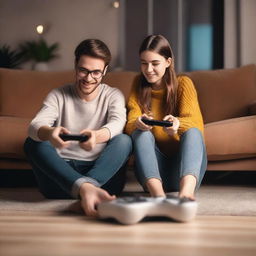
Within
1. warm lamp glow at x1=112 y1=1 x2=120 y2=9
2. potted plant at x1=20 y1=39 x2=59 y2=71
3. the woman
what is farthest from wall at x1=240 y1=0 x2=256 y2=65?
the woman

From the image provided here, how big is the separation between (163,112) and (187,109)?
139 mm

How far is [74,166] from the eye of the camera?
2043 millimetres

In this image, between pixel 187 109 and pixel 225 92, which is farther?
pixel 225 92

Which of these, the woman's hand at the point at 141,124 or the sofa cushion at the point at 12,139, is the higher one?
the woman's hand at the point at 141,124

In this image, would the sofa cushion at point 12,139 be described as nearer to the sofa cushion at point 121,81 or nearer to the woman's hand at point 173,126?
the sofa cushion at point 121,81

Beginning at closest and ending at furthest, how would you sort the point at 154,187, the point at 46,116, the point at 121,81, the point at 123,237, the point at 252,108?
the point at 123,237
the point at 154,187
the point at 46,116
the point at 252,108
the point at 121,81

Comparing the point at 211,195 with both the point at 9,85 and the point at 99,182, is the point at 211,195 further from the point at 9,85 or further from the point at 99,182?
the point at 9,85

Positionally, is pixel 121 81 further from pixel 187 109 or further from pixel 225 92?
pixel 187 109

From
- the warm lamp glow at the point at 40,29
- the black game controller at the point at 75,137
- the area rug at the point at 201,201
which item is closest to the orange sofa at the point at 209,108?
the area rug at the point at 201,201

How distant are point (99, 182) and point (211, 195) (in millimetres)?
675

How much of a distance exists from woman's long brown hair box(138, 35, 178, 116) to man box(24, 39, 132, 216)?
10 centimetres

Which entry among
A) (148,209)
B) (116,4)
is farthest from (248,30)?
(148,209)

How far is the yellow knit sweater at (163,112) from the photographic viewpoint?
6.61 feet

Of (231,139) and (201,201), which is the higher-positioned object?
(231,139)
